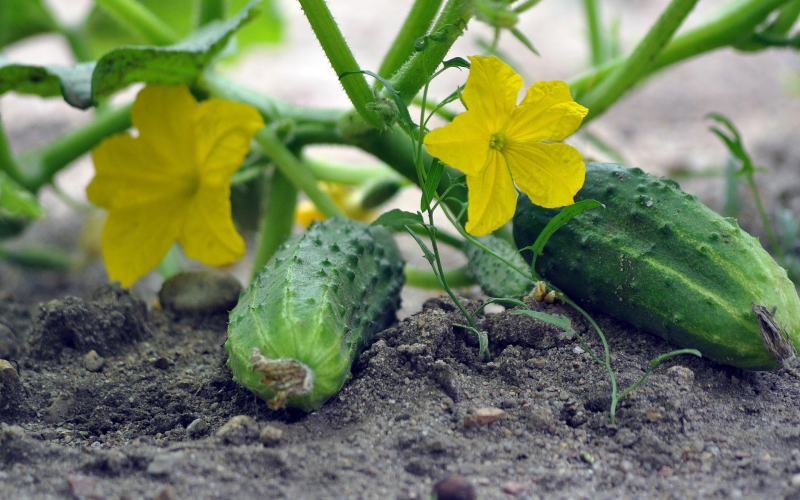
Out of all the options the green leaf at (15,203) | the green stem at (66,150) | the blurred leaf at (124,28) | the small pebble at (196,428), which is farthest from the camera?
the blurred leaf at (124,28)

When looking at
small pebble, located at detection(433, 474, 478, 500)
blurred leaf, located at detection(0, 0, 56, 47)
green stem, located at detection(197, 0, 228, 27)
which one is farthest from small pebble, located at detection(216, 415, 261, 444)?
blurred leaf, located at detection(0, 0, 56, 47)

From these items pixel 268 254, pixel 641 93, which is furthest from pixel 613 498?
pixel 641 93

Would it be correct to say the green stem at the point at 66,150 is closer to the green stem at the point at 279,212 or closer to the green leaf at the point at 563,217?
the green stem at the point at 279,212

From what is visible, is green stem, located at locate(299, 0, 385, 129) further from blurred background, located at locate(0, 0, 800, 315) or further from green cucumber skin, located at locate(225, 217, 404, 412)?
blurred background, located at locate(0, 0, 800, 315)

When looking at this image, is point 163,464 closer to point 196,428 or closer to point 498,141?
point 196,428

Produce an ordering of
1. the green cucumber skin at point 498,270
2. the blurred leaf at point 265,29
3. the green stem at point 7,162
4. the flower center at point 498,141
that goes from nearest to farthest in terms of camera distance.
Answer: the flower center at point 498,141
the green cucumber skin at point 498,270
the green stem at point 7,162
the blurred leaf at point 265,29

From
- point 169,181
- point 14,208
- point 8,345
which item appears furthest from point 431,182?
point 14,208

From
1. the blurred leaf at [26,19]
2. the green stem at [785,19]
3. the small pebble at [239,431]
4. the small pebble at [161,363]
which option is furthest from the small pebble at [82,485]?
the blurred leaf at [26,19]
